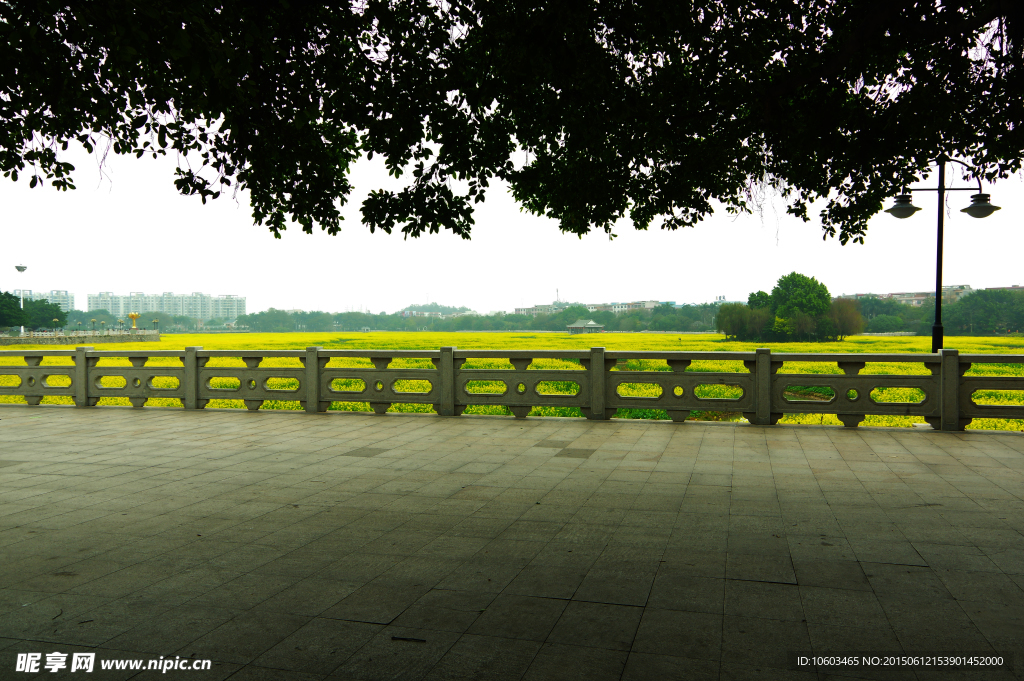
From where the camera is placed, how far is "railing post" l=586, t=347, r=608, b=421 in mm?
10766

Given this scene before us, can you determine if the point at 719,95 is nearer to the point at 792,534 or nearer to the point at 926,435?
the point at 792,534

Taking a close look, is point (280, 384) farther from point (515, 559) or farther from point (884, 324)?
point (515, 559)

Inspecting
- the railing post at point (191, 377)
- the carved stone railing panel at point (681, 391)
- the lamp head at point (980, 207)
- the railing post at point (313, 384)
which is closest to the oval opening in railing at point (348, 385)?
the railing post at point (313, 384)

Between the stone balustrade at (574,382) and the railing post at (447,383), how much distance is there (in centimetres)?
2

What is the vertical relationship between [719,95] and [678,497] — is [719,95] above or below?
above

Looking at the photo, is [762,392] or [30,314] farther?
[30,314]

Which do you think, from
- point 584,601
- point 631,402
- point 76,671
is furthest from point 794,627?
point 631,402

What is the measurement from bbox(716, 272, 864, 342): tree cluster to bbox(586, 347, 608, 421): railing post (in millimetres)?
10130

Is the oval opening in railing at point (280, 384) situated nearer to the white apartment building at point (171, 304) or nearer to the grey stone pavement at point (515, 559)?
the grey stone pavement at point (515, 559)

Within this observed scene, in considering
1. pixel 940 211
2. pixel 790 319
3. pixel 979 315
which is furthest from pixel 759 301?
pixel 940 211

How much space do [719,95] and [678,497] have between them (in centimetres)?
429

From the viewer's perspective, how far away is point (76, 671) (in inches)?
113

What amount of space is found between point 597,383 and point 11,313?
154 feet

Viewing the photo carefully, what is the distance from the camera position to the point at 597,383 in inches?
425
